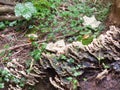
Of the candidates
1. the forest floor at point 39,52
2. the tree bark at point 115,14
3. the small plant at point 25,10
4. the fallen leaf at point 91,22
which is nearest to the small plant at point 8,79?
the forest floor at point 39,52

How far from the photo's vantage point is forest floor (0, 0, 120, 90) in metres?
3.66

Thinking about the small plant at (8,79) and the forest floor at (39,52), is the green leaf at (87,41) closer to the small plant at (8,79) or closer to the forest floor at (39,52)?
the forest floor at (39,52)

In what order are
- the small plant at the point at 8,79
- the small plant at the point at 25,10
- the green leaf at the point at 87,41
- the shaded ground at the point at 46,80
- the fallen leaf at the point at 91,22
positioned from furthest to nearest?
the small plant at the point at 25,10 → the fallen leaf at the point at 91,22 → the green leaf at the point at 87,41 → the small plant at the point at 8,79 → the shaded ground at the point at 46,80

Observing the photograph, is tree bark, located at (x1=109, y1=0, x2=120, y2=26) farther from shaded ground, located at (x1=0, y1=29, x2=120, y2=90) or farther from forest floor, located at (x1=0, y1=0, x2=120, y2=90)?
shaded ground, located at (x1=0, y1=29, x2=120, y2=90)

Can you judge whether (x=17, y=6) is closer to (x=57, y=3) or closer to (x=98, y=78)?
(x=57, y=3)

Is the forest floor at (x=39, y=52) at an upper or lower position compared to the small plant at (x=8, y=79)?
upper

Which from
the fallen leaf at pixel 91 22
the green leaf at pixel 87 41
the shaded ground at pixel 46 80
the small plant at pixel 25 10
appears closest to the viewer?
the shaded ground at pixel 46 80

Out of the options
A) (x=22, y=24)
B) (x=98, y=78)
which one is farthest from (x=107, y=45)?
(x=22, y=24)

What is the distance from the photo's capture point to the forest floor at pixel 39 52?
12.0ft

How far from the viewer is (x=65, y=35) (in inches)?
181

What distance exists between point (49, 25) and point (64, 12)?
38 centimetres

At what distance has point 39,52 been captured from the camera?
4.27m

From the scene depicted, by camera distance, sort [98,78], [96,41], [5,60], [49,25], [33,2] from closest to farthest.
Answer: [98,78]
[96,41]
[5,60]
[49,25]
[33,2]

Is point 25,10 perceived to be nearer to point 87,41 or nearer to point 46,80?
point 87,41
